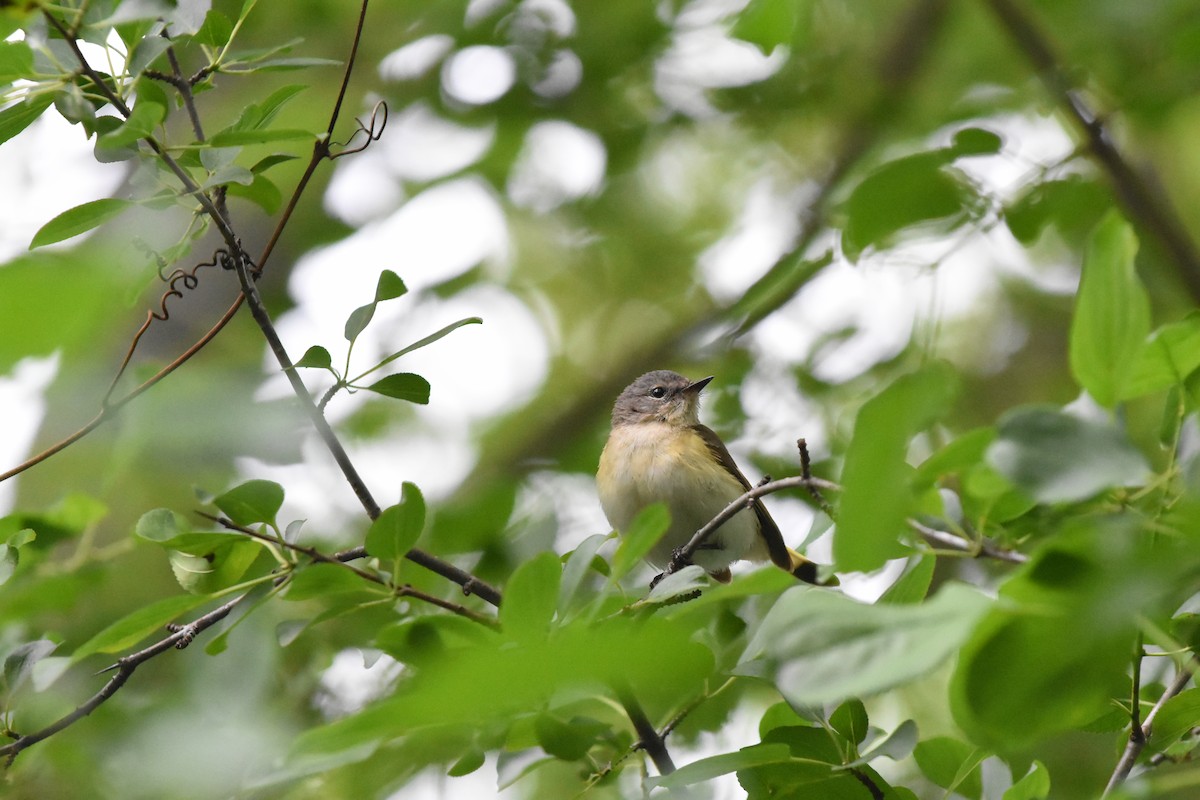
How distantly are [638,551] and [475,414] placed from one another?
16.7 ft

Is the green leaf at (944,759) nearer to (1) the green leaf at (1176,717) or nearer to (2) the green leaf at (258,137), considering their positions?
(1) the green leaf at (1176,717)

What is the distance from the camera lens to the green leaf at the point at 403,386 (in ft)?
6.72

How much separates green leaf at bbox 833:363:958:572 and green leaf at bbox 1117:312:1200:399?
409 mm

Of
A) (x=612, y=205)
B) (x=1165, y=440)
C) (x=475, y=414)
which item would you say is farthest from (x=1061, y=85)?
(x=475, y=414)

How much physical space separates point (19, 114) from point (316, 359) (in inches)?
23.5

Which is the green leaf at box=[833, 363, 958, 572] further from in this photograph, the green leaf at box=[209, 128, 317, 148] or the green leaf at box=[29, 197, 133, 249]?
the green leaf at box=[29, 197, 133, 249]

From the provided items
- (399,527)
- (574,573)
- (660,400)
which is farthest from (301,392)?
(660,400)

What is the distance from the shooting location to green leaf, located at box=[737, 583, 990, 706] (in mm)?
920

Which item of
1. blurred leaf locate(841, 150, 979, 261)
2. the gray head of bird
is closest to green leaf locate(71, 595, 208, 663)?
blurred leaf locate(841, 150, 979, 261)

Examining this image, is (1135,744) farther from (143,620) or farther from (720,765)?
(143,620)

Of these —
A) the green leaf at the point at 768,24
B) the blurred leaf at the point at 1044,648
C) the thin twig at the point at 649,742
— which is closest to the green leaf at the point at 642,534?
the blurred leaf at the point at 1044,648

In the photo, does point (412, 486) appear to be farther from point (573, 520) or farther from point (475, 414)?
point (475, 414)

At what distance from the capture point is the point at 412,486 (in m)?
1.71

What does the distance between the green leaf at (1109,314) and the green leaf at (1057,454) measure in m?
0.14
